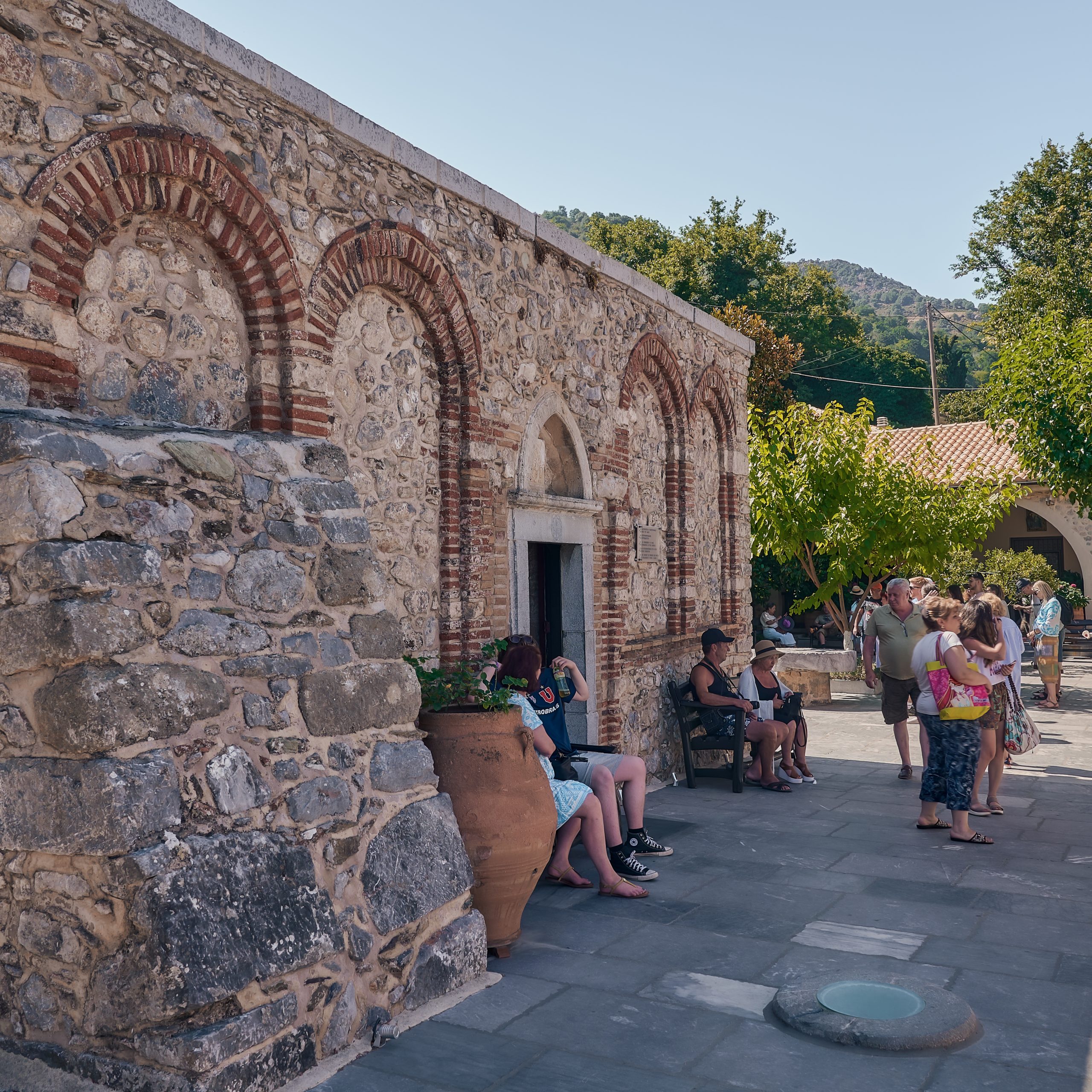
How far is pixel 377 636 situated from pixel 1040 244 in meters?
27.0

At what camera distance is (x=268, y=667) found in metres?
3.60

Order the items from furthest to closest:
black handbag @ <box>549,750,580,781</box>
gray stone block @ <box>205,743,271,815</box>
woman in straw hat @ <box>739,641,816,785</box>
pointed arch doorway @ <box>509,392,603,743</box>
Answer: woman in straw hat @ <box>739,641,816,785</box> < pointed arch doorway @ <box>509,392,603,743</box> < black handbag @ <box>549,750,580,781</box> < gray stone block @ <box>205,743,271,815</box>

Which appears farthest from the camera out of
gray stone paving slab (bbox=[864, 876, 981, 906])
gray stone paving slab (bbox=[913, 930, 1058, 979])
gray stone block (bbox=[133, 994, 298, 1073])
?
gray stone paving slab (bbox=[864, 876, 981, 906])

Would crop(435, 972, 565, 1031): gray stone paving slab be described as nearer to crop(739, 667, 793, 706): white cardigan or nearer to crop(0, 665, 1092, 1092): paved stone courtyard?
crop(0, 665, 1092, 1092): paved stone courtyard

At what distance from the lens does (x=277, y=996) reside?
323cm

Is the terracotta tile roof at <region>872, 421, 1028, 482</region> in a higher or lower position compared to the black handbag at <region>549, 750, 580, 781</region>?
higher

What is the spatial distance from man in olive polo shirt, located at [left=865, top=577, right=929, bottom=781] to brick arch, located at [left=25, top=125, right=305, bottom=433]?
5.31 meters

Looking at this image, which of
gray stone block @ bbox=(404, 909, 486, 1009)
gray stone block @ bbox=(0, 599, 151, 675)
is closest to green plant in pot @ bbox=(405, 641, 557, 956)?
gray stone block @ bbox=(404, 909, 486, 1009)

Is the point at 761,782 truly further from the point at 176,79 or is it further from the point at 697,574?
the point at 176,79

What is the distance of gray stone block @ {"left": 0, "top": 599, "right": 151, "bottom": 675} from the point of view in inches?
121

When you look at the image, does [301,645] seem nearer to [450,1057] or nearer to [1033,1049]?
[450,1057]

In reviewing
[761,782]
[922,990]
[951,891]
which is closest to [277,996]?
[922,990]

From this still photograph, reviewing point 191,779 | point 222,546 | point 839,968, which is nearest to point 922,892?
point 839,968

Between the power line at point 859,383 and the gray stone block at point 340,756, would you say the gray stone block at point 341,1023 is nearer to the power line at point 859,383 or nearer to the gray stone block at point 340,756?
the gray stone block at point 340,756
